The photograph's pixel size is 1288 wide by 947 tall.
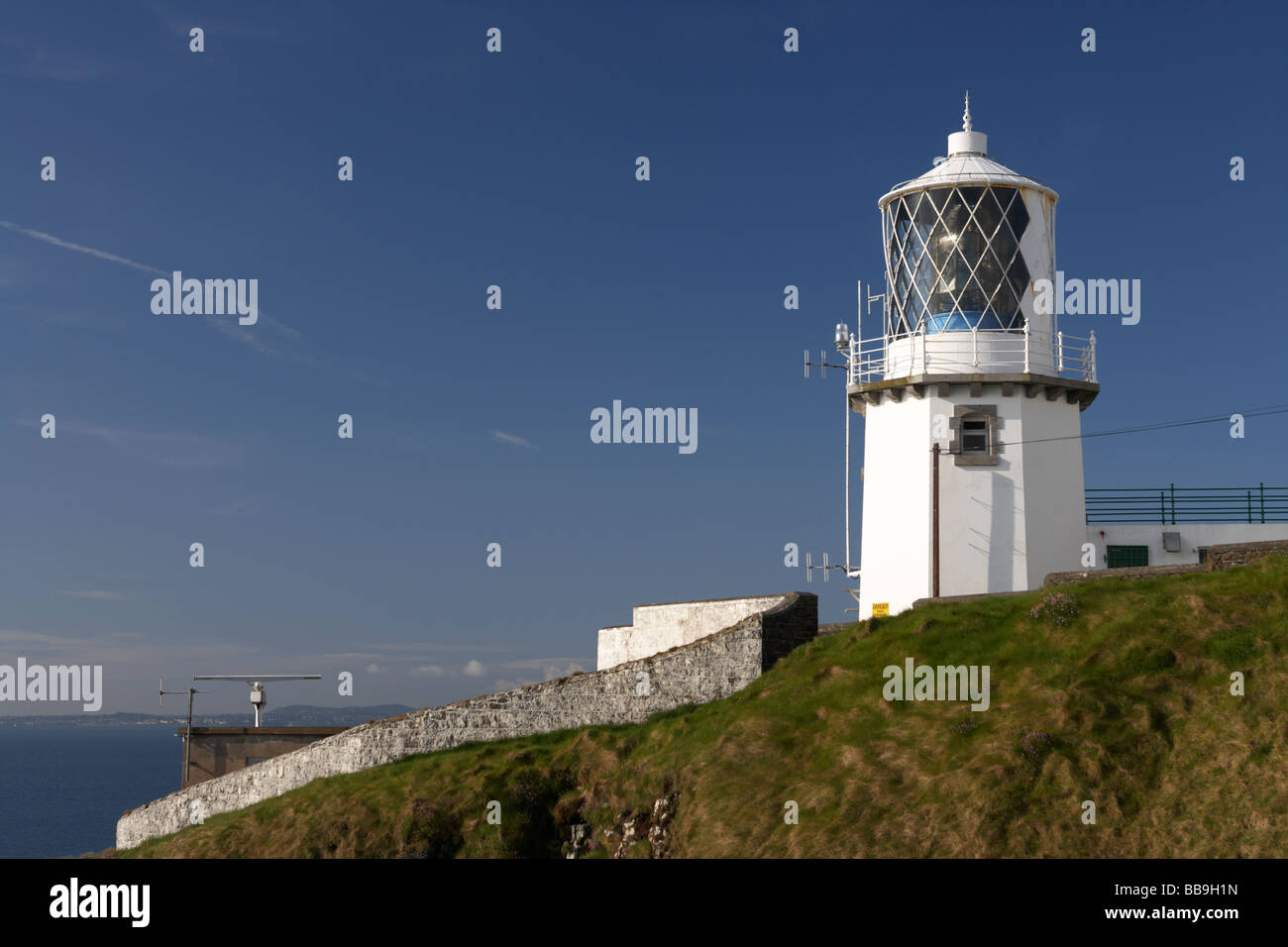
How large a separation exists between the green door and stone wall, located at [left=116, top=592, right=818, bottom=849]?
11430 millimetres

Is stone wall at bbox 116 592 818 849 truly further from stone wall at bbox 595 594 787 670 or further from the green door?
the green door

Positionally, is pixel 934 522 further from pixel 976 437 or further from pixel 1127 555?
pixel 1127 555

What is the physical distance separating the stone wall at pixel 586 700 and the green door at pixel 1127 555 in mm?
11430

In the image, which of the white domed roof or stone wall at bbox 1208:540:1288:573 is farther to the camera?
the white domed roof

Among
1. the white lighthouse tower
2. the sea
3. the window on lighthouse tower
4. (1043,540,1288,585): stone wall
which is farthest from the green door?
Answer: the sea

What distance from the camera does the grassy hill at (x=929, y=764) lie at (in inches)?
771

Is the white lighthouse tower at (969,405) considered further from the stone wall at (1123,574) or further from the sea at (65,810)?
the sea at (65,810)

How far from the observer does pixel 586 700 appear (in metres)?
29.4

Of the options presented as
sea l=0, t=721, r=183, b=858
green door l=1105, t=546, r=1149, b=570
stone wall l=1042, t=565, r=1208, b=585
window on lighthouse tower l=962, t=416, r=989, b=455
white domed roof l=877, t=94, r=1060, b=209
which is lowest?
sea l=0, t=721, r=183, b=858

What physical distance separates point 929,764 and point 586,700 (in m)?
10.0

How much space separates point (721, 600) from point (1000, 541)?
7657 mm

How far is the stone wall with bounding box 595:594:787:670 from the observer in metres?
32.8
